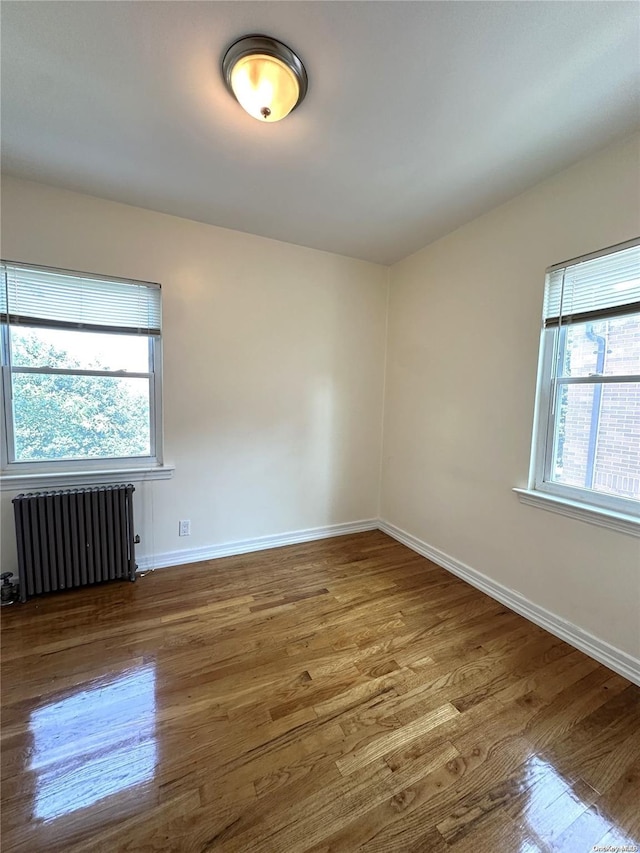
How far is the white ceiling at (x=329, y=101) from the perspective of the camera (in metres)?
1.19

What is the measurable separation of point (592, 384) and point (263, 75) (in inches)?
87.8

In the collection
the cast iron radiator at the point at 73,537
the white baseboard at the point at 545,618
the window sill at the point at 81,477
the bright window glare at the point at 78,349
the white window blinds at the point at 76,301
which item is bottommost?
the white baseboard at the point at 545,618

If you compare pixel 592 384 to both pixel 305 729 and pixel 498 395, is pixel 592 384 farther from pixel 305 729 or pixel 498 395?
pixel 305 729

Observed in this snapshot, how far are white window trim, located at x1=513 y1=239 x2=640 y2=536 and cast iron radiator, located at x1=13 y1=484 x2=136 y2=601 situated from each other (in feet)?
9.20

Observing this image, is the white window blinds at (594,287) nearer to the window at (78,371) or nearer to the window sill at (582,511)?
the window sill at (582,511)

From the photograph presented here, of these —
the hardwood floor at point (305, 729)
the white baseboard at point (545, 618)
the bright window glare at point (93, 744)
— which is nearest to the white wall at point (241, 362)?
the hardwood floor at point (305, 729)

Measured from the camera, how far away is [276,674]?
1.65 meters

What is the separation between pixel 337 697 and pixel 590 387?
2.14m

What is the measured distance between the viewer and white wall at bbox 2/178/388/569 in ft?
7.68

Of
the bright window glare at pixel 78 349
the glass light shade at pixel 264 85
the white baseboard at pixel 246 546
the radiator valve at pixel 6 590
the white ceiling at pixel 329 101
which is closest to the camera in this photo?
the white ceiling at pixel 329 101

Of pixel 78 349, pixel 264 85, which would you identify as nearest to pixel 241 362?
pixel 78 349

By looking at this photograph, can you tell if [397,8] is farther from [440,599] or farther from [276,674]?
[440,599]

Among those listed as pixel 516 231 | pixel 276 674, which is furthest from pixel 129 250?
pixel 276 674

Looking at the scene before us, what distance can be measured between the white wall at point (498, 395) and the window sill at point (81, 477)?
222cm
